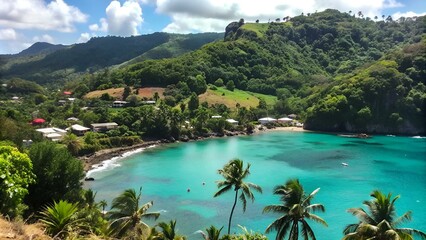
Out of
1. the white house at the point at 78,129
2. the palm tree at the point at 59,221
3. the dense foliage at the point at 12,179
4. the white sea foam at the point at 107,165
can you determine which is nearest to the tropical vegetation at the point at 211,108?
the white house at the point at 78,129

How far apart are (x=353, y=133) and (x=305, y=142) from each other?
28.3 meters

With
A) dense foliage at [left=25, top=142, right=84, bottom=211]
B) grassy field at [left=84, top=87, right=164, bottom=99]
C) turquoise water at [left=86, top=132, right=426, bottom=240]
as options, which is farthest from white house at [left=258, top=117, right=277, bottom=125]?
dense foliage at [left=25, top=142, right=84, bottom=211]

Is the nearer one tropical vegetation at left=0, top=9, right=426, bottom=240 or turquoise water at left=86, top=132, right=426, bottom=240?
tropical vegetation at left=0, top=9, right=426, bottom=240

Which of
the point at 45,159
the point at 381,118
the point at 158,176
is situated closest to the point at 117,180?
the point at 158,176

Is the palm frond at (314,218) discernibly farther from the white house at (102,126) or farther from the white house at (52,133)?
the white house at (102,126)

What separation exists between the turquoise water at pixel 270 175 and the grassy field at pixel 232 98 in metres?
32.1

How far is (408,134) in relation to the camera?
122125 mm

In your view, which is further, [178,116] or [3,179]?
[178,116]

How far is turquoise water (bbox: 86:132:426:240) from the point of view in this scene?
1757 inches

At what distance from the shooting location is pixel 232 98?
143 m

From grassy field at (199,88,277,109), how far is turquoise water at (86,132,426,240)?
105 ft

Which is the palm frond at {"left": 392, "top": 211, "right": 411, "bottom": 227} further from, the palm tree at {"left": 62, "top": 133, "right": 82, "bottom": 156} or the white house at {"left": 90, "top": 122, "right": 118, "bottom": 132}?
the white house at {"left": 90, "top": 122, "right": 118, "bottom": 132}

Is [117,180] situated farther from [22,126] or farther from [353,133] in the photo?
[353,133]

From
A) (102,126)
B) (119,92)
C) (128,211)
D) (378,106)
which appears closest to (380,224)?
(128,211)
